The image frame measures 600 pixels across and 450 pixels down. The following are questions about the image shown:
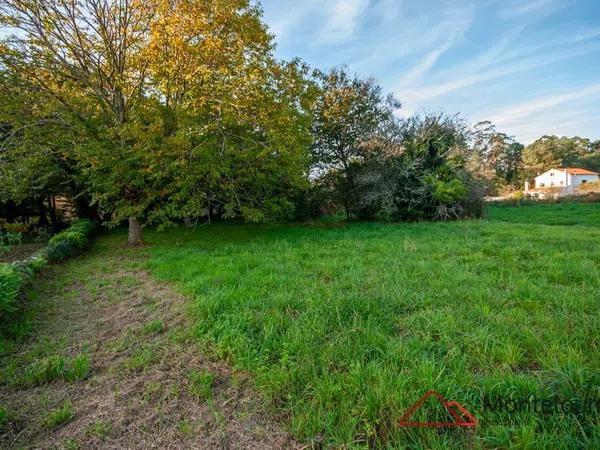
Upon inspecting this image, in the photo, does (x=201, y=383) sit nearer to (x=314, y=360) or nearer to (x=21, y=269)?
(x=314, y=360)

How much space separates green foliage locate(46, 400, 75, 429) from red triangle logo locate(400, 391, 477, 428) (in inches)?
100

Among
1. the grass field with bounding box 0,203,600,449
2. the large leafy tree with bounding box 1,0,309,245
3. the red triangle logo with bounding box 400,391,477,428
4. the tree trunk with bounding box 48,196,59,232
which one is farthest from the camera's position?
the tree trunk with bounding box 48,196,59,232

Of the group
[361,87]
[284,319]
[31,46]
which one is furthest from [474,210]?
[31,46]

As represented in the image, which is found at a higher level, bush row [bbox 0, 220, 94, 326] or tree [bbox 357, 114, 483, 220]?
tree [bbox 357, 114, 483, 220]

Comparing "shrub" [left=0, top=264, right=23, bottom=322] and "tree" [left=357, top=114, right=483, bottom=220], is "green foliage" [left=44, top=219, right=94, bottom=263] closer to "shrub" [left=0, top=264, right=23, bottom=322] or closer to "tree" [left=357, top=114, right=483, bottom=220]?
"shrub" [left=0, top=264, right=23, bottom=322]

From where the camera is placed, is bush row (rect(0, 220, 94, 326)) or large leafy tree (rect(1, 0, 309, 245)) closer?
bush row (rect(0, 220, 94, 326))

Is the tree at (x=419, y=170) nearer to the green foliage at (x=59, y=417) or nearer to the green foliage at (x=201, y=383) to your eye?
the green foliage at (x=201, y=383)

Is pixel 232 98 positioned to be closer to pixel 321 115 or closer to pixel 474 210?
pixel 321 115

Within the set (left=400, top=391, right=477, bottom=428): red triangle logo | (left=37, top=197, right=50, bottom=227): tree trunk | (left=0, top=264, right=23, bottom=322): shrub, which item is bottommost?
(left=400, top=391, right=477, bottom=428): red triangle logo

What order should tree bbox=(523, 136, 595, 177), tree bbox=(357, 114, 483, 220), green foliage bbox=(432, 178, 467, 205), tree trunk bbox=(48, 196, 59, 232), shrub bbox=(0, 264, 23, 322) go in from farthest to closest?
1. tree bbox=(523, 136, 595, 177)
2. tree trunk bbox=(48, 196, 59, 232)
3. tree bbox=(357, 114, 483, 220)
4. green foliage bbox=(432, 178, 467, 205)
5. shrub bbox=(0, 264, 23, 322)

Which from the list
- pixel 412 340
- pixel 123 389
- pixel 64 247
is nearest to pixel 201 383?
pixel 123 389

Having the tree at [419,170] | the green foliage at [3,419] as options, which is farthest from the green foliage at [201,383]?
the tree at [419,170]

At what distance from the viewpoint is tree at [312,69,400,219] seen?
1505 cm

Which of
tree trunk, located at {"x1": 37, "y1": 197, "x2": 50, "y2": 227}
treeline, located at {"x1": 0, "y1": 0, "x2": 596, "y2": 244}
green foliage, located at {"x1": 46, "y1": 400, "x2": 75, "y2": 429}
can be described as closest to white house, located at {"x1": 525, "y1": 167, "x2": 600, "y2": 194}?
treeline, located at {"x1": 0, "y1": 0, "x2": 596, "y2": 244}
